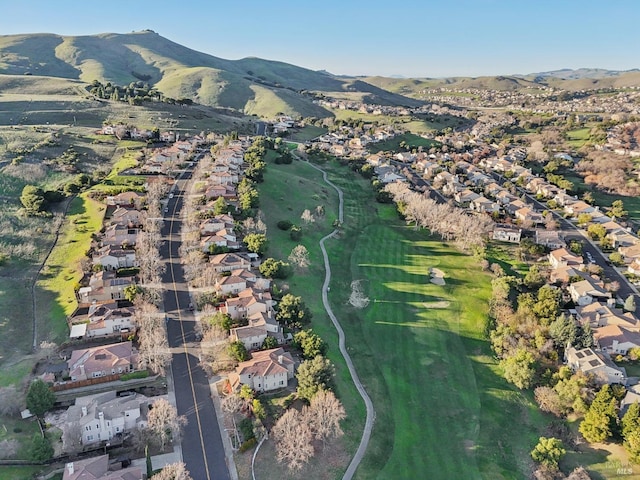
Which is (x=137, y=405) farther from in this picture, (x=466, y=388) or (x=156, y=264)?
(x=466, y=388)

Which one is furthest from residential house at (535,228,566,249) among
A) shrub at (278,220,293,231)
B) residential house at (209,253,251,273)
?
residential house at (209,253,251,273)

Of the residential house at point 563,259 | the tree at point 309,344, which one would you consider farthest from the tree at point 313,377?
the residential house at point 563,259

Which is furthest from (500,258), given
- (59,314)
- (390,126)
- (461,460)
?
(390,126)

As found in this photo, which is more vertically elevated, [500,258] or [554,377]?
[500,258]

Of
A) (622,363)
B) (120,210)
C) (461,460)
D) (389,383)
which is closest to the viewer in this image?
(461,460)

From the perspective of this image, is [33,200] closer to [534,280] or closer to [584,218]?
[534,280]

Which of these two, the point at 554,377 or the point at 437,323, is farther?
the point at 437,323
